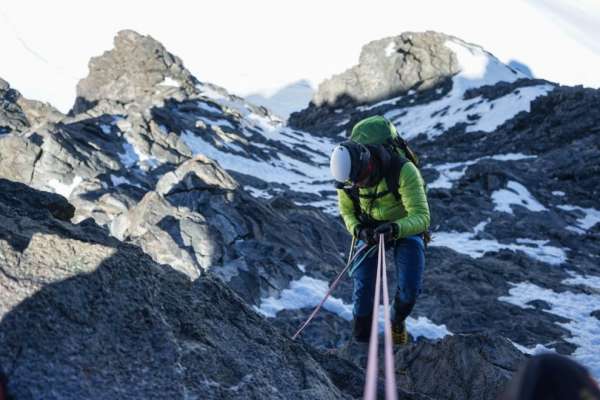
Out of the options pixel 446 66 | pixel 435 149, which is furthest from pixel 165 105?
pixel 446 66

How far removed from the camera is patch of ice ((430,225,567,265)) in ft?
95.1

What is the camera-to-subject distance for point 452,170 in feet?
193

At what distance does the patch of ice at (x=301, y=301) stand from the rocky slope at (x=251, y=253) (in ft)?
0.33

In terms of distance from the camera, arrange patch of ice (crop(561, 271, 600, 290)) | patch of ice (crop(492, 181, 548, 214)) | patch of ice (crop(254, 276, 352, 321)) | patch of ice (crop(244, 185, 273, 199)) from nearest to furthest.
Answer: patch of ice (crop(254, 276, 352, 321))
patch of ice (crop(561, 271, 600, 290))
patch of ice (crop(492, 181, 548, 214))
patch of ice (crop(244, 185, 273, 199))

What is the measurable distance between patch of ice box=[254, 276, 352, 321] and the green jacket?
36.1ft

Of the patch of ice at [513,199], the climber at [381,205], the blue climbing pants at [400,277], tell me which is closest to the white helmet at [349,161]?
the climber at [381,205]

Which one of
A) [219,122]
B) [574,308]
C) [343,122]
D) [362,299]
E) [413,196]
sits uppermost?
[413,196]

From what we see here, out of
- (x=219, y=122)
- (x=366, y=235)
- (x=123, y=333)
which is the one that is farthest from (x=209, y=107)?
(x=123, y=333)

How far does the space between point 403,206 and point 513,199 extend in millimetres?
37711

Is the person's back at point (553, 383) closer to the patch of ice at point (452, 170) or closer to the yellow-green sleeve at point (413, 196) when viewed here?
the yellow-green sleeve at point (413, 196)

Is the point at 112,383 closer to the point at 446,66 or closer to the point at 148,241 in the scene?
the point at 148,241

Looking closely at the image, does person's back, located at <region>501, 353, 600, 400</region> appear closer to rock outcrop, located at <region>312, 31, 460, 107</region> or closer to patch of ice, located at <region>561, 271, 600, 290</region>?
patch of ice, located at <region>561, 271, 600, 290</region>

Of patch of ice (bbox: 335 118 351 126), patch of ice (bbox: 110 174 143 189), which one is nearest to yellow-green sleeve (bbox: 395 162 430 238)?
patch of ice (bbox: 110 174 143 189)

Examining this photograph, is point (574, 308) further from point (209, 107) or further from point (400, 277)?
point (209, 107)
